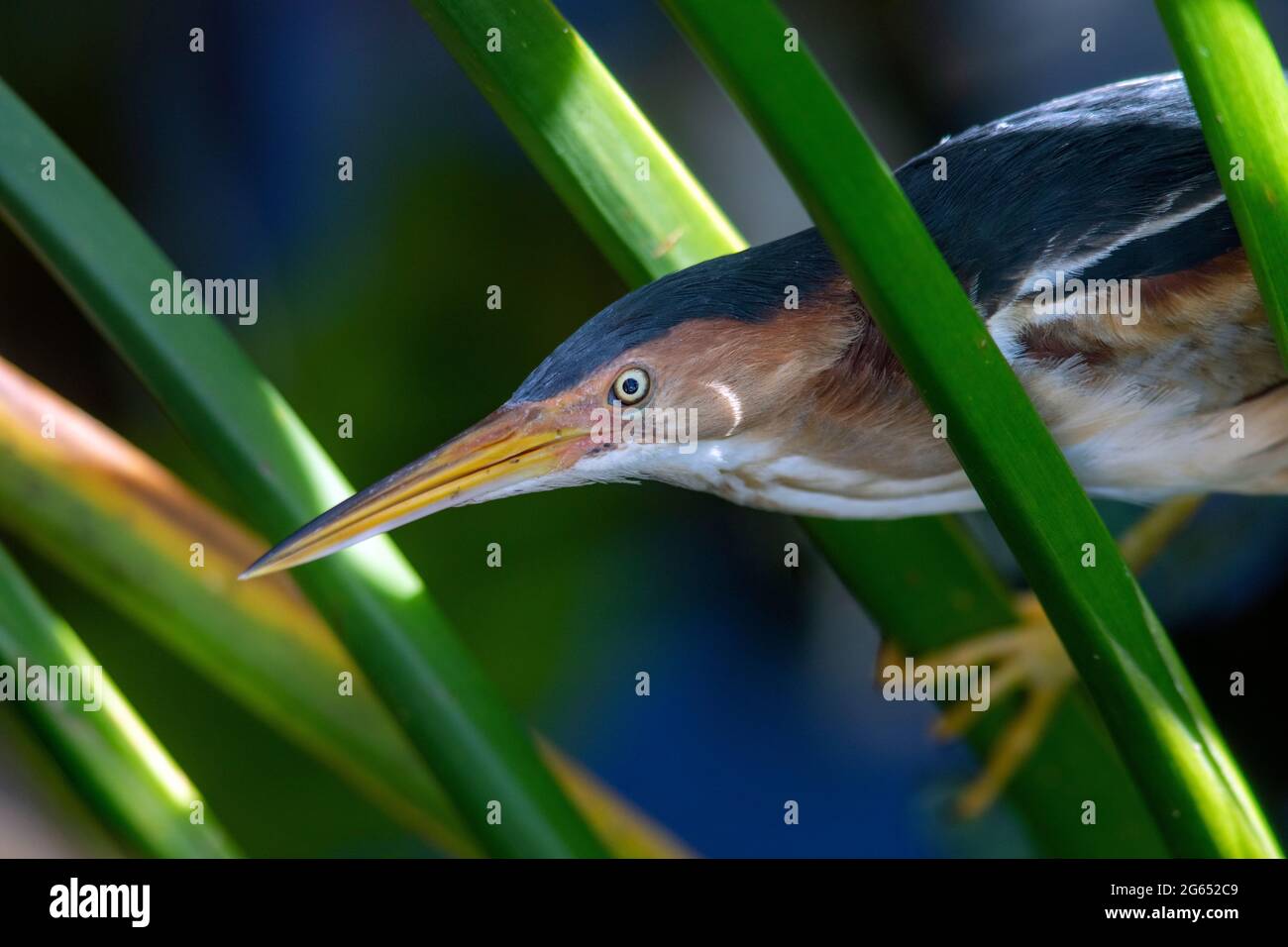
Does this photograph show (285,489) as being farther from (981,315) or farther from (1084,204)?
(1084,204)

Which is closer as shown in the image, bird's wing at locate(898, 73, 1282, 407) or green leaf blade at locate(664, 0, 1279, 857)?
green leaf blade at locate(664, 0, 1279, 857)

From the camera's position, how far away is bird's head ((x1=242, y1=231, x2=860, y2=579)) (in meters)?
0.77

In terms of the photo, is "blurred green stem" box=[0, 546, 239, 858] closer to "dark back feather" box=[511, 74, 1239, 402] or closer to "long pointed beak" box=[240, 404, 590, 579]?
"long pointed beak" box=[240, 404, 590, 579]

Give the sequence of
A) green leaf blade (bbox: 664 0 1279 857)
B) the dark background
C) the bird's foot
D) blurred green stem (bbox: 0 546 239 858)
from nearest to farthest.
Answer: green leaf blade (bbox: 664 0 1279 857) → blurred green stem (bbox: 0 546 239 858) → the bird's foot → the dark background

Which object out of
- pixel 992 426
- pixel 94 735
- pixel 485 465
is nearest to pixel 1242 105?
pixel 992 426

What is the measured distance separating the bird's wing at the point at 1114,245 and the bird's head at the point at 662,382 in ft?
0.31

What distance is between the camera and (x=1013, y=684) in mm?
1233

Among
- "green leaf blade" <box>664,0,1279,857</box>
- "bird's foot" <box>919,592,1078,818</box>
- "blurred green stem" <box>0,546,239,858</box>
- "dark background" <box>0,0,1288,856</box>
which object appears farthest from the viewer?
"dark background" <box>0,0,1288,856</box>

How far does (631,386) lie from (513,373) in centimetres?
79

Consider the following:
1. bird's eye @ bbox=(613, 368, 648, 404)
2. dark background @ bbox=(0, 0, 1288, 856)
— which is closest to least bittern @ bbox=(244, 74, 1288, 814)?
bird's eye @ bbox=(613, 368, 648, 404)

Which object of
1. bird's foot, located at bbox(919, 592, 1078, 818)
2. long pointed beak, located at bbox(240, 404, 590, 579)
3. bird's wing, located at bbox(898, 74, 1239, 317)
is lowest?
bird's foot, located at bbox(919, 592, 1078, 818)

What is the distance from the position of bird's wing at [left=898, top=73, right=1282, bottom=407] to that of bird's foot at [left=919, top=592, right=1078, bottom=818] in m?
0.23

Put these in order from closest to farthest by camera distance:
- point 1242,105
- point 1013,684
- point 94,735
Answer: point 1242,105
point 94,735
point 1013,684

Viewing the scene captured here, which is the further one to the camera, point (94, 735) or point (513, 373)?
point (513, 373)
